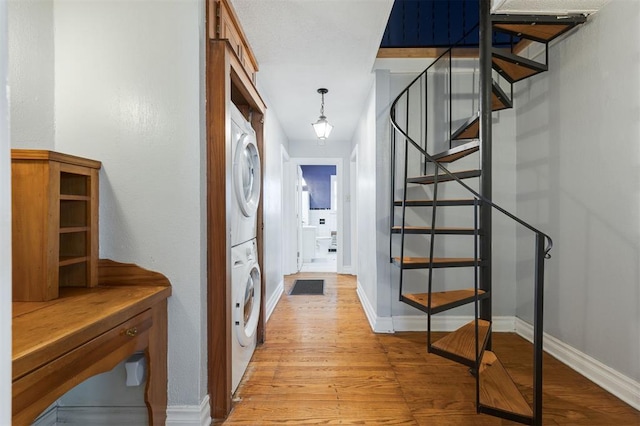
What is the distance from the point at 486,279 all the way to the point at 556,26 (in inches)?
69.7

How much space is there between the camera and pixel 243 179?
2.04 meters

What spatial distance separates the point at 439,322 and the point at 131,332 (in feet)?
8.14

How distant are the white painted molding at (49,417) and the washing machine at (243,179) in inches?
46.5

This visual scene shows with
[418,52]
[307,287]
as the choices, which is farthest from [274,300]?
[418,52]

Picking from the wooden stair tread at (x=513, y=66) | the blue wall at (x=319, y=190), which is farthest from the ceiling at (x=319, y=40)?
the blue wall at (x=319, y=190)

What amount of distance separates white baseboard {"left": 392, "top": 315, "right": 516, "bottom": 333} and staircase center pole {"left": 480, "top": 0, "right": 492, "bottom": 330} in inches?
26.2

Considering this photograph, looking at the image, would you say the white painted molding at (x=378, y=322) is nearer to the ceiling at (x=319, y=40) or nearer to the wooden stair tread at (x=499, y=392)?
the wooden stair tread at (x=499, y=392)

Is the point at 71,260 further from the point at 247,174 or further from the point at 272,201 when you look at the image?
the point at 272,201

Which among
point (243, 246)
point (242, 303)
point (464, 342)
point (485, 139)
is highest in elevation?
point (485, 139)

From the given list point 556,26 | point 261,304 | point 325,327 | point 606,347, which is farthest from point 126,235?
point 556,26

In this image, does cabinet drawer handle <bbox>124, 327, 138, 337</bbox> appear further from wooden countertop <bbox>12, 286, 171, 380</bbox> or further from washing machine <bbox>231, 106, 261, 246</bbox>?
washing machine <bbox>231, 106, 261, 246</bbox>

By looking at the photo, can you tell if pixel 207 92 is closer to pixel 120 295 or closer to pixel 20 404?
pixel 120 295

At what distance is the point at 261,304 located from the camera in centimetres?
250

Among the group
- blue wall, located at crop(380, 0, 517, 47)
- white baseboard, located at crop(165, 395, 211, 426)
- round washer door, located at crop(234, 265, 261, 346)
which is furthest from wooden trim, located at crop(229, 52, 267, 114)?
white baseboard, located at crop(165, 395, 211, 426)
